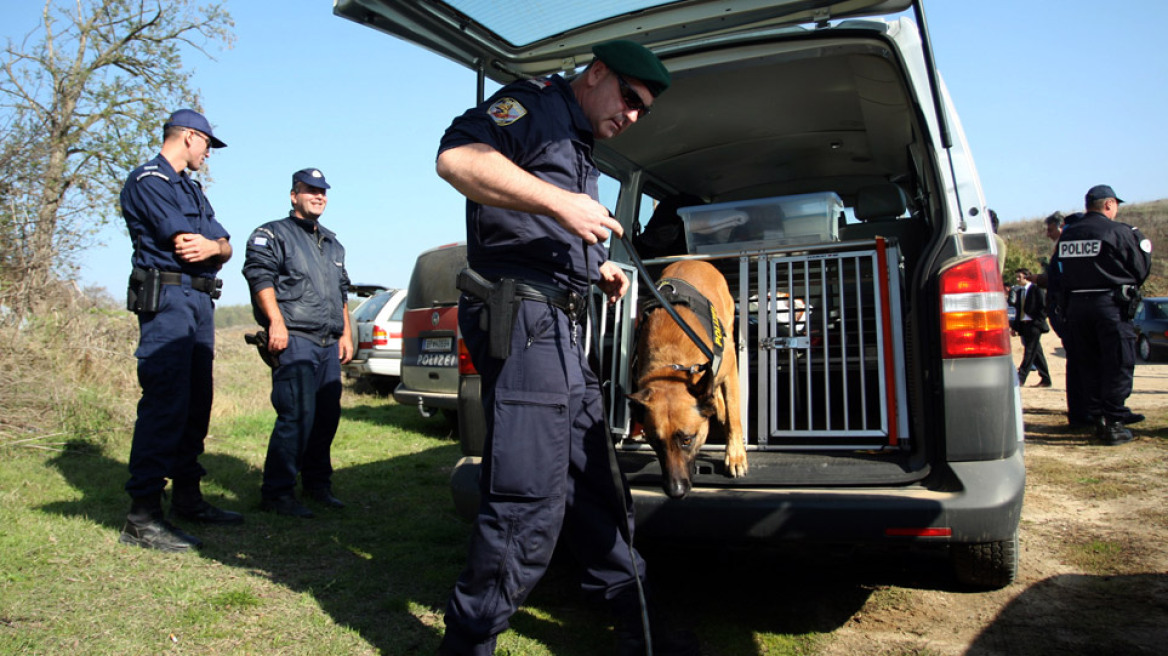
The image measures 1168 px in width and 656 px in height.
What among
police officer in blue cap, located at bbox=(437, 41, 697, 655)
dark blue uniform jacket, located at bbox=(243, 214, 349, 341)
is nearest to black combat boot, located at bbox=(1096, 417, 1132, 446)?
police officer in blue cap, located at bbox=(437, 41, 697, 655)

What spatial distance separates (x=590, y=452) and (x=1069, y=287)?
6.10m

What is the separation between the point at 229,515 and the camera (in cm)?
400

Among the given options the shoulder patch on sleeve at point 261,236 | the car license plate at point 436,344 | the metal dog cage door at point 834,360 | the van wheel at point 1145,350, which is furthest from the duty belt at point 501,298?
the van wheel at point 1145,350

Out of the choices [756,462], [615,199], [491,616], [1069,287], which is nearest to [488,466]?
[491,616]

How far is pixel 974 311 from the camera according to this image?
2482 millimetres

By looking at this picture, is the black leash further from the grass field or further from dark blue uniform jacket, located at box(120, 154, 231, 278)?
dark blue uniform jacket, located at box(120, 154, 231, 278)

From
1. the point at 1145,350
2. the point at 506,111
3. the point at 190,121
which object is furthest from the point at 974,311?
the point at 1145,350

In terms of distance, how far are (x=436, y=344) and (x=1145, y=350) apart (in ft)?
52.0

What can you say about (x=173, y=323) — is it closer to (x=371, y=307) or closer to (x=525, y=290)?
(x=525, y=290)

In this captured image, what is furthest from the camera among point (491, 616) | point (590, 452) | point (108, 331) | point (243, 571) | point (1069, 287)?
point (108, 331)

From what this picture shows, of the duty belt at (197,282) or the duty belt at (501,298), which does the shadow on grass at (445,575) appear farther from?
the duty belt at (197,282)

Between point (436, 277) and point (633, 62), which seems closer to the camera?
point (633, 62)

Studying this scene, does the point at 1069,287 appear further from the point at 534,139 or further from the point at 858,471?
the point at 534,139

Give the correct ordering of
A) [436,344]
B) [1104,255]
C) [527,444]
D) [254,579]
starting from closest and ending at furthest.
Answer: [527,444] < [254,579] < [1104,255] < [436,344]
